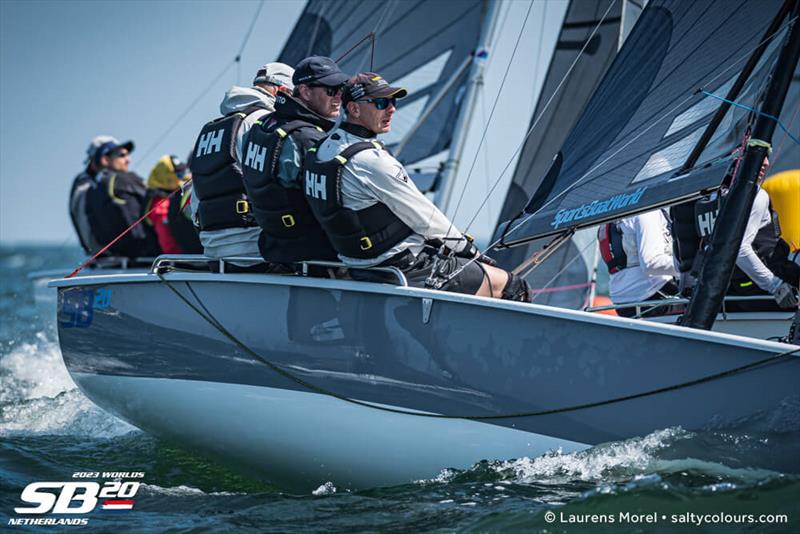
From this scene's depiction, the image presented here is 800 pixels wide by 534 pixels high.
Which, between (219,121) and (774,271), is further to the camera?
(774,271)

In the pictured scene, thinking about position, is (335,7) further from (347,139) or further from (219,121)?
(347,139)

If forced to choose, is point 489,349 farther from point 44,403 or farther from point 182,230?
point 182,230

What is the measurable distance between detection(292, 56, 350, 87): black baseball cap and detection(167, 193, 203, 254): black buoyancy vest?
300 cm

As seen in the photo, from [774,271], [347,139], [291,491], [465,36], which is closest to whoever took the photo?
[347,139]

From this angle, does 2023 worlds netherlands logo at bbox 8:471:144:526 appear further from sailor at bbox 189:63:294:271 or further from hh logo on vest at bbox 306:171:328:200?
hh logo on vest at bbox 306:171:328:200

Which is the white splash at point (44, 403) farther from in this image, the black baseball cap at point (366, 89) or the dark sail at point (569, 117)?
the dark sail at point (569, 117)

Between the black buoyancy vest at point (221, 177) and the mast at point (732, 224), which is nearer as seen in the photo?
the mast at point (732, 224)

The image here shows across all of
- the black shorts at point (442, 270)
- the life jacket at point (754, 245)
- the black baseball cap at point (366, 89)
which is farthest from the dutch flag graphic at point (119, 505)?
the life jacket at point (754, 245)

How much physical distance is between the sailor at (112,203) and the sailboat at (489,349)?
11.0ft

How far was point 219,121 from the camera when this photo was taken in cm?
418

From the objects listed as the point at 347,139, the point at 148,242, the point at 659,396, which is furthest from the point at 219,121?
the point at 148,242

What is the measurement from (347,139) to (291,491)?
1474mm

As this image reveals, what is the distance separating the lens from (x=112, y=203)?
Result: 25.4 feet

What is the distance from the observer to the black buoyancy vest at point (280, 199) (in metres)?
3.76
